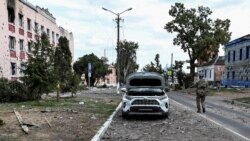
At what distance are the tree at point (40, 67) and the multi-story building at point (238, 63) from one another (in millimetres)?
38413

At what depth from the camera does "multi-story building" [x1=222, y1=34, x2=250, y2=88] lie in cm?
5747

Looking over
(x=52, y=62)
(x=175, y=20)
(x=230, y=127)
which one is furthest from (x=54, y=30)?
(x=230, y=127)

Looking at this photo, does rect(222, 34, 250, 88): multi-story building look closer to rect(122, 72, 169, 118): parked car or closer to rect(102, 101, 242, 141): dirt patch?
rect(122, 72, 169, 118): parked car

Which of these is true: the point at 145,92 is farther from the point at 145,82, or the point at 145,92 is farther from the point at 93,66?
the point at 93,66

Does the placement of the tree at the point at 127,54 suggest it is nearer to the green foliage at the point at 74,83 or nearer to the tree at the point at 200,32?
the tree at the point at 200,32

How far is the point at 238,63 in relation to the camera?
61.5m

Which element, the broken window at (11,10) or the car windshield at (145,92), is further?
the broken window at (11,10)

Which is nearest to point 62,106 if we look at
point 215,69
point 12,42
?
point 12,42

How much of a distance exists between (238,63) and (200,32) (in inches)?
318

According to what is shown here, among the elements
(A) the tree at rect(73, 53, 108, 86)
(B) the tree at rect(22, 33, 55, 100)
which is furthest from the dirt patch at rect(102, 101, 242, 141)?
(A) the tree at rect(73, 53, 108, 86)

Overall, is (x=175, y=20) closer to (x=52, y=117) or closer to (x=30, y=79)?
(x=30, y=79)

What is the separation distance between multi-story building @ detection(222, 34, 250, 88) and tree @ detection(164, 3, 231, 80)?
2712 mm

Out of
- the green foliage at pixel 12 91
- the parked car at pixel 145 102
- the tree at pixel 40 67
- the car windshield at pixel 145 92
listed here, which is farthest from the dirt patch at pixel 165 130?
the green foliage at pixel 12 91

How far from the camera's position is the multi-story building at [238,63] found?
189 feet
